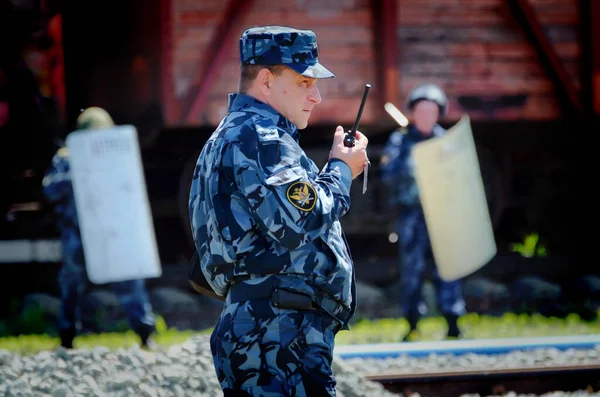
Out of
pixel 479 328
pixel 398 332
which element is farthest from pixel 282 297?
pixel 479 328

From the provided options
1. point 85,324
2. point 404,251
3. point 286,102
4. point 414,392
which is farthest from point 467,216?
point 286,102

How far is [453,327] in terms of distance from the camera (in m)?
7.68

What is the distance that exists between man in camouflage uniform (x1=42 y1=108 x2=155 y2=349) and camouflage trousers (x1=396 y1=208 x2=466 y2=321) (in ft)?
5.93

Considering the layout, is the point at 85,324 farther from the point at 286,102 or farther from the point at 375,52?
the point at 286,102

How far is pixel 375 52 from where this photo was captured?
9.22 meters

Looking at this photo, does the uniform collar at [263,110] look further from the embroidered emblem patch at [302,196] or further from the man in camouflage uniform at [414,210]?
the man in camouflage uniform at [414,210]

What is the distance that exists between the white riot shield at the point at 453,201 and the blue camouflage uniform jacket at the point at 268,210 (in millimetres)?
4753

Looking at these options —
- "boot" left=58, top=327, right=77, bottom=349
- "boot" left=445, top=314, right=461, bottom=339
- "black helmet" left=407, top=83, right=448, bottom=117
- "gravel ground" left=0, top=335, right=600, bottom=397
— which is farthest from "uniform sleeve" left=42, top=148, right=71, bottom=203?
"boot" left=445, top=314, right=461, bottom=339

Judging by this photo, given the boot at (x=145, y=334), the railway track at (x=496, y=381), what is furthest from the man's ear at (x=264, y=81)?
the boot at (x=145, y=334)

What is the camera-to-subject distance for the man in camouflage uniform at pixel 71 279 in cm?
755

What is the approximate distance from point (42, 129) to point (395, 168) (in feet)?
9.77

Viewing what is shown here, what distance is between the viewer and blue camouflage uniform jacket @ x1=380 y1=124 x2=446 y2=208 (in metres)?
7.68

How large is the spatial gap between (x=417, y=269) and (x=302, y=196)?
5.06 metres

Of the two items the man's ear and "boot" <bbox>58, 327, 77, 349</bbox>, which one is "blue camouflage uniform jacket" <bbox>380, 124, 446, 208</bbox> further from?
the man's ear
